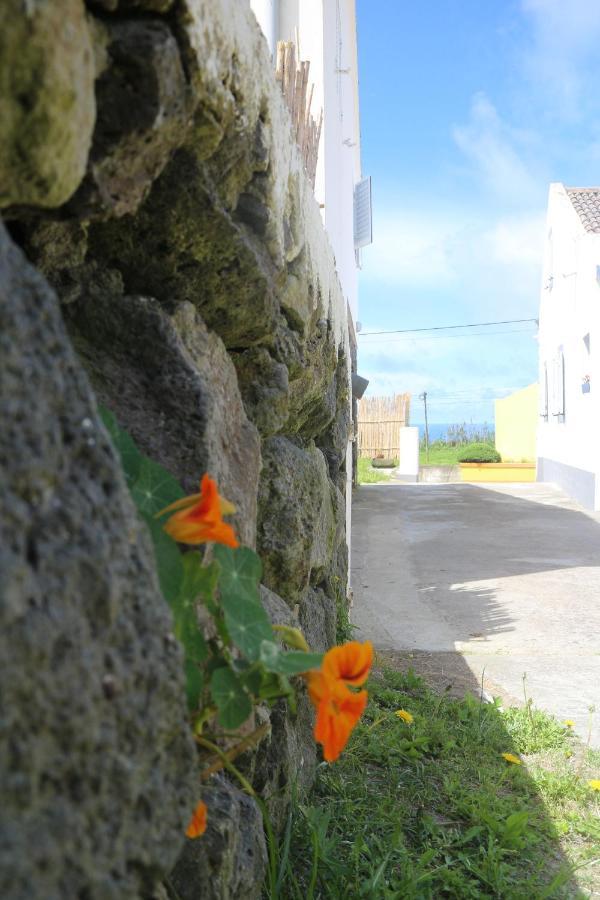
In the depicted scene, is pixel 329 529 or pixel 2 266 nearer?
pixel 2 266

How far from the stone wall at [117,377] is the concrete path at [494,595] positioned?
87.9 inches

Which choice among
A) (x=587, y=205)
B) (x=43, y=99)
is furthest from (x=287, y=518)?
(x=587, y=205)

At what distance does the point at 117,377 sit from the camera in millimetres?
1102

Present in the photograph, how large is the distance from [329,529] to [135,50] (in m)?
2.14

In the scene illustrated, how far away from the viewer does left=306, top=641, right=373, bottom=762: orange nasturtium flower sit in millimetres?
894

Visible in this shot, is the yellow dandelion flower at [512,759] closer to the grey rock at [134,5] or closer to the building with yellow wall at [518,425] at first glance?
the grey rock at [134,5]

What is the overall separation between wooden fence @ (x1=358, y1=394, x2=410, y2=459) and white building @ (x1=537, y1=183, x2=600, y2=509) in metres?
4.72

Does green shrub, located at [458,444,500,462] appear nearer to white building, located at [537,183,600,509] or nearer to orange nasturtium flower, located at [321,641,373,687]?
white building, located at [537,183,600,509]

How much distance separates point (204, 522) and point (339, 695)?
258 millimetres

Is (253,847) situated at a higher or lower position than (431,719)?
higher

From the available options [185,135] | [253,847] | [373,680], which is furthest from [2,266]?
[373,680]

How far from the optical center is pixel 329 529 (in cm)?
283

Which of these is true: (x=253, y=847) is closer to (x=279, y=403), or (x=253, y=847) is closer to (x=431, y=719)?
(x=279, y=403)

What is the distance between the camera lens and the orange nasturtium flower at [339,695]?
2.93 feet
